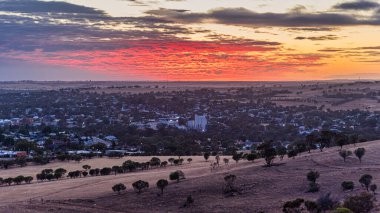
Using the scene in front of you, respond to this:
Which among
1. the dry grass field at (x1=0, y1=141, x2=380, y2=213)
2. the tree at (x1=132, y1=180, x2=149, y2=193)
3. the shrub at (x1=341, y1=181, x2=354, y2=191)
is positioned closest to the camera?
the shrub at (x1=341, y1=181, x2=354, y2=191)

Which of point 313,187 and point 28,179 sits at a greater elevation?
point 313,187

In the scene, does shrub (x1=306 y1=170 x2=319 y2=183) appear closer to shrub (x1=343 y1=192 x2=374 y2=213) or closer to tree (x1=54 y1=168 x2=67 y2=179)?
shrub (x1=343 y1=192 x2=374 y2=213)

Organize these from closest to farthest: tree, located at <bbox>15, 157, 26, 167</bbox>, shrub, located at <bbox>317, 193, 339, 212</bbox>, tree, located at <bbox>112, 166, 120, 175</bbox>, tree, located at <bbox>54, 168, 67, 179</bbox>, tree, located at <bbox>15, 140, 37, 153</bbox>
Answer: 1. shrub, located at <bbox>317, 193, 339, 212</bbox>
2. tree, located at <bbox>54, 168, 67, 179</bbox>
3. tree, located at <bbox>112, 166, 120, 175</bbox>
4. tree, located at <bbox>15, 157, 26, 167</bbox>
5. tree, located at <bbox>15, 140, 37, 153</bbox>

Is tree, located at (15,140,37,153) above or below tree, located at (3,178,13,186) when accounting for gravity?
below

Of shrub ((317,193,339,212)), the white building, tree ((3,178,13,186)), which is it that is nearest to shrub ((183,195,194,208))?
shrub ((317,193,339,212))

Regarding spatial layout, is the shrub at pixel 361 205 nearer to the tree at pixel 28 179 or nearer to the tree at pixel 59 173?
the tree at pixel 59 173

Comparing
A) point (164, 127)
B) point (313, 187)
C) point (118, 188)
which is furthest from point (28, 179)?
point (164, 127)

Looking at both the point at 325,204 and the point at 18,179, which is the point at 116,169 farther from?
the point at 325,204

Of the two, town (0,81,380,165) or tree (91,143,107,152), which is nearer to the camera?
tree (91,143,107,152)

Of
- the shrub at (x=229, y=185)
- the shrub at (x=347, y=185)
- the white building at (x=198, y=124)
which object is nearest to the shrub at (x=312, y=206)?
the shrub at (x=347, y=185)

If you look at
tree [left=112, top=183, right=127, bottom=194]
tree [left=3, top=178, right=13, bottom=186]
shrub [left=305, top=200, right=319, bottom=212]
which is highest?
shrub [left=305, top=200, right=319, bottom=212]
